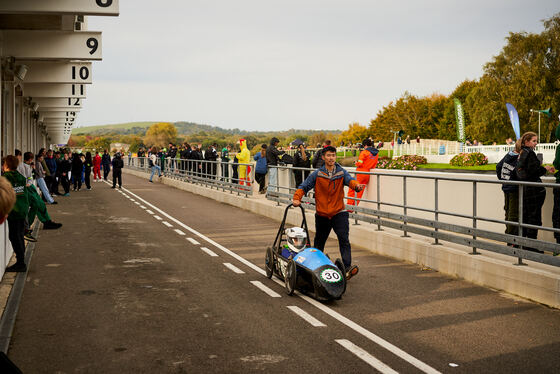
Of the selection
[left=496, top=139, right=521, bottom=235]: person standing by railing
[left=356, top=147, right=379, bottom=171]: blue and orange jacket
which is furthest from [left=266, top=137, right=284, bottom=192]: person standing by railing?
[left=496, top=139, right=521, bottom=235]: person standing by railing

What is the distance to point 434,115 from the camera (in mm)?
138750

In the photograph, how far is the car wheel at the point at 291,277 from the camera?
8.30 meters

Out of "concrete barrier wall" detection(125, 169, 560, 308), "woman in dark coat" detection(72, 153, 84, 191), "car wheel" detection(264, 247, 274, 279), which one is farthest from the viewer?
"woman in dark coat" detection(72, 153, 84, 191)

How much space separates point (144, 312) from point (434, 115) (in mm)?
136699

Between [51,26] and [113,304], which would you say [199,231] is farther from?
[113,304]

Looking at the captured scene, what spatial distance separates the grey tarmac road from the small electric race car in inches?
8.4

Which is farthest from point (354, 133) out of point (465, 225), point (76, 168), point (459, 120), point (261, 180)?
point (465, 225)

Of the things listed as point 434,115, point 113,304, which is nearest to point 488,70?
point 434,115

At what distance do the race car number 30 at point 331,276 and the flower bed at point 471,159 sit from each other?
49449mm

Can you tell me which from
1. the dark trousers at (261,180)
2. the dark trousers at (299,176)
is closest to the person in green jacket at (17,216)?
the dark trousers at (299,176)

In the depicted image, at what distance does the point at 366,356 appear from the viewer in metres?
5.90

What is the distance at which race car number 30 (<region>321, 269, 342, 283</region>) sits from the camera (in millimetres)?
7943

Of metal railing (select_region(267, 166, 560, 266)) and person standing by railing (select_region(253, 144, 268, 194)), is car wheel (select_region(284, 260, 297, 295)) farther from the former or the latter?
person standing by railing (select_region(253, 144, 268, 194))

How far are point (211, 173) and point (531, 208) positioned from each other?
20.5m
